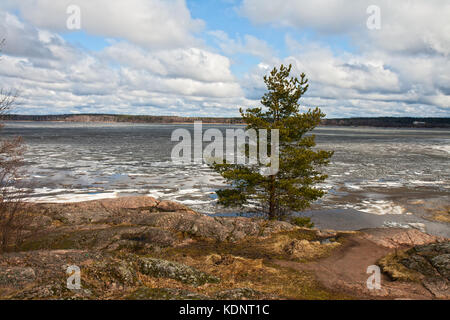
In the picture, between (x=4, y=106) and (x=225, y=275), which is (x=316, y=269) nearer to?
(x=225, y=275)

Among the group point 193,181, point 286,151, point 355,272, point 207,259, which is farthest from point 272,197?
point 193,181

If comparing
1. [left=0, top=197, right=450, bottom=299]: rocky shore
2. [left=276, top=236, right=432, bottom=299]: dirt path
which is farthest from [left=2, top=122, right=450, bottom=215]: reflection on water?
[left=276, top=236, right=432, bottom=299]: dirt path

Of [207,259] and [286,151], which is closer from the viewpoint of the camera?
[207,259]

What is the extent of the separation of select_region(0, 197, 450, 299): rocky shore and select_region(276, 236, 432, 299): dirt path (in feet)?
0.12

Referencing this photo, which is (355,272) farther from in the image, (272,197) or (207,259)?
(272,197)

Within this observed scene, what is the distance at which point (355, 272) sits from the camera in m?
11.0

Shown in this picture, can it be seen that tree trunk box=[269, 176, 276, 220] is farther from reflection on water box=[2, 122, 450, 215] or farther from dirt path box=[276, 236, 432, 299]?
reflection on water box=[2, 122, 450, 215]

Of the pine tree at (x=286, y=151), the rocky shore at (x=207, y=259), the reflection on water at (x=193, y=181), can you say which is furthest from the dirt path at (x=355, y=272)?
the reflection on water at (x=193, y=181)

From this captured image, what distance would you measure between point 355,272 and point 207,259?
5208mm

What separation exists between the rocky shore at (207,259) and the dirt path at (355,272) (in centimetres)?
4

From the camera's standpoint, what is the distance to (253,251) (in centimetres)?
1297

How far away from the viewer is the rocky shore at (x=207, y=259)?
776 cm

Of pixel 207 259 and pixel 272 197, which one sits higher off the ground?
pixel 272 197

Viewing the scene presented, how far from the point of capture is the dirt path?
362 inches
